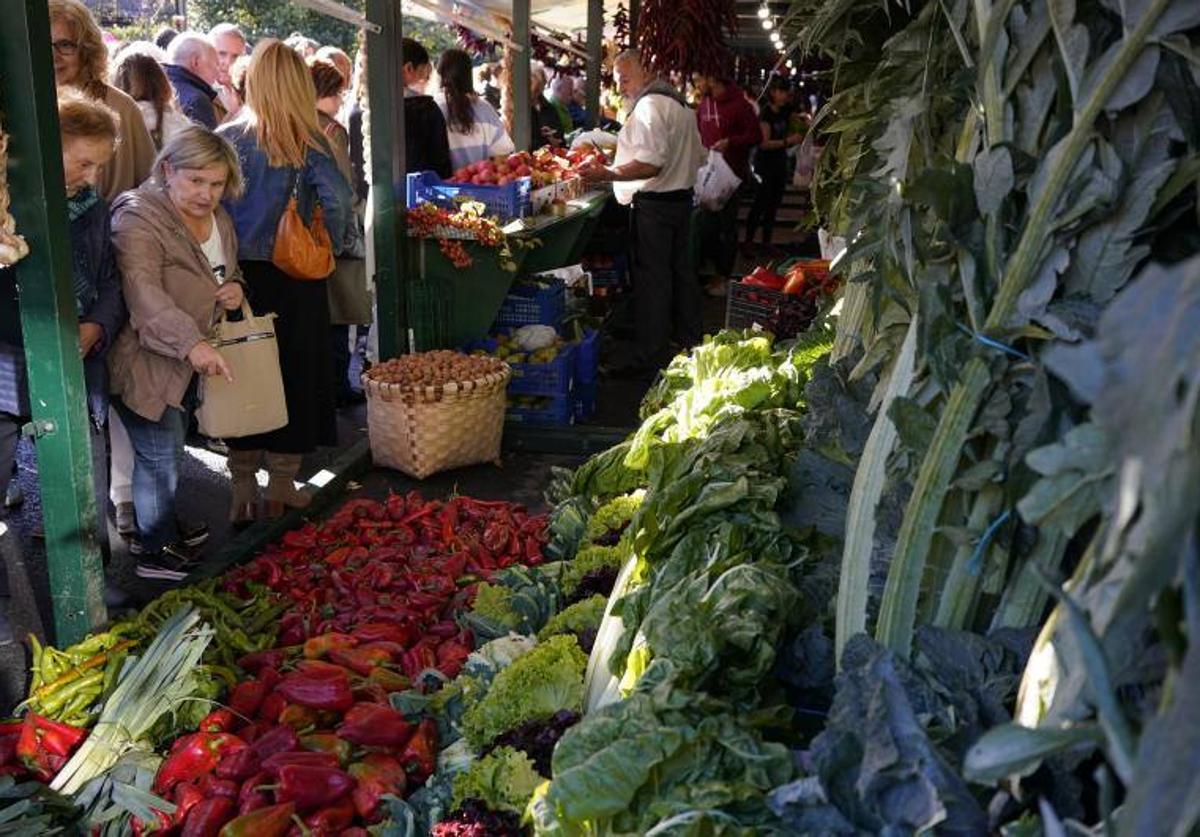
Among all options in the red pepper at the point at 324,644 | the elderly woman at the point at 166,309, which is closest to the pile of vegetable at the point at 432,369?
the elderly woman at the point at 166,309

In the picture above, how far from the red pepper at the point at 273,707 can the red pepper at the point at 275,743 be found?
6.7 inches

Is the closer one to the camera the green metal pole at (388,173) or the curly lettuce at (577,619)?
the curly lettuce at (577,619)

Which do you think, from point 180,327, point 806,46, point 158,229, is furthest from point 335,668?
point 806,46

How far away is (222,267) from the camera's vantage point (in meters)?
4.48

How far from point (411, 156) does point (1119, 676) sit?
256 inches

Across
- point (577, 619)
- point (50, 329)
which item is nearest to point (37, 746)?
point (50, 329)

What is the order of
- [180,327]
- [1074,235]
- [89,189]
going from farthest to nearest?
[180,327]
[89,189]
[1074,235]

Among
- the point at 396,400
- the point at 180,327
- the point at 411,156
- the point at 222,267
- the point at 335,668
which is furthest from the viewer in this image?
the point at 411,156

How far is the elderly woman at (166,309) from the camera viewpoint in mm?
3967

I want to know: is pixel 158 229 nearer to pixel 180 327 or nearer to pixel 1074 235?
pixel 180 327

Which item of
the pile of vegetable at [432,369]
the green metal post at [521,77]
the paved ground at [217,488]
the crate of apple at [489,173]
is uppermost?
the green metal post at [521,77]

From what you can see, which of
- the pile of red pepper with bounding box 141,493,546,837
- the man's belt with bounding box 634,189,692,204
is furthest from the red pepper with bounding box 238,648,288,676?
the man's belt with bounding box 634,189,692,204

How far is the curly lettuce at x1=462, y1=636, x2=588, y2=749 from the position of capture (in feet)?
8.61

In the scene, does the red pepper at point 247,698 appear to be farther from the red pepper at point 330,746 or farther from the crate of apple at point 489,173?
the crate of apple at point 489,173
